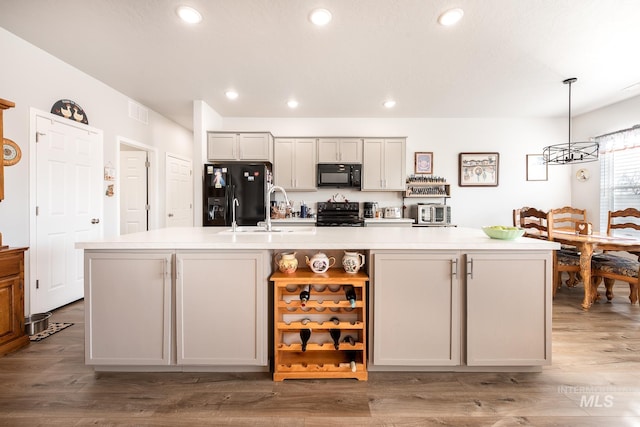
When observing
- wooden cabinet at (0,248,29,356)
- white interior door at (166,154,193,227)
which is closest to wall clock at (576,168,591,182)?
white interior door at (166,154,193,227)

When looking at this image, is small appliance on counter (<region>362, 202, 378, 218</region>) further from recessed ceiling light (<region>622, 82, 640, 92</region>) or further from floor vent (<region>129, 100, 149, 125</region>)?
floor vent (<region>129, 100, 149, 125</region>)

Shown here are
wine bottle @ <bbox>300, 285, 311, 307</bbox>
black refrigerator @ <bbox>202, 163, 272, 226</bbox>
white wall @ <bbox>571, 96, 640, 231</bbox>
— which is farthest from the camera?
black refrigerator @ <bbox>202, 163, 272, 226</bbox>

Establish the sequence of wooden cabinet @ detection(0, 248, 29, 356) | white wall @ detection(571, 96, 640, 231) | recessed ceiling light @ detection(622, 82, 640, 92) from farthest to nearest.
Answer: white wall @ detection(571, 96, 640, 231)
recessed ceiling light @ detection(622, 82, 640, 92)
wooden cabinet @ detection(0, 248, 29, 356)

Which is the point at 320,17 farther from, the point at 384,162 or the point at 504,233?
the point at 384,162

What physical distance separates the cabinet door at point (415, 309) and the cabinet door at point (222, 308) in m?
0.72

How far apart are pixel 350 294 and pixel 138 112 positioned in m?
4.16

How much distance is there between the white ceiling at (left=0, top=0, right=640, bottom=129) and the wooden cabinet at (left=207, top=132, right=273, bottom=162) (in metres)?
0.48

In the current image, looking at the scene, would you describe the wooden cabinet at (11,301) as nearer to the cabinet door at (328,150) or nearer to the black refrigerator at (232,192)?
the black refrigerator at (232,192)

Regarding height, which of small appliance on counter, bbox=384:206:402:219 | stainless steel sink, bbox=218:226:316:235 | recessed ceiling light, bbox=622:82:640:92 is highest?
recessed ceiling light, bbox=622:82:640:92

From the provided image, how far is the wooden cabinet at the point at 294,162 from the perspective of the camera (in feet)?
14.9

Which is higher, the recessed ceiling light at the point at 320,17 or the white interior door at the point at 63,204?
the recessed ceiling light at the point at 320,17

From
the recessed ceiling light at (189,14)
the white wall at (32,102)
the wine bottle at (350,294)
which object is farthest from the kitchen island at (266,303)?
the recessed ceiling light at (189,14)

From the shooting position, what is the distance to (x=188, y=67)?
305cm

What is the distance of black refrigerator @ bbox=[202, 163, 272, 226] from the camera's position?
4.12m
